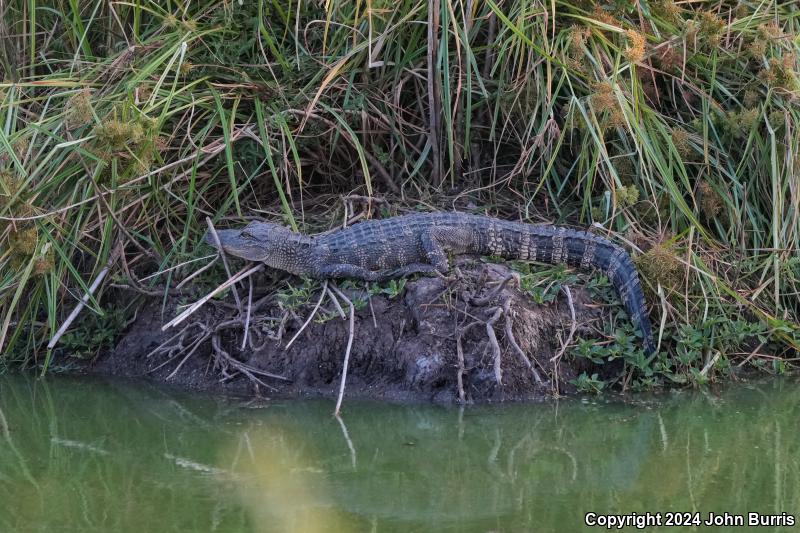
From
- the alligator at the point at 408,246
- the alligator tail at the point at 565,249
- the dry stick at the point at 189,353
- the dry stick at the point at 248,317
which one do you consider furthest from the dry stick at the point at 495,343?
the dry stick at the point at 189,353

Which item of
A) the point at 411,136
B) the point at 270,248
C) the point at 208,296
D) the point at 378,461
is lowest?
the point at 378,461

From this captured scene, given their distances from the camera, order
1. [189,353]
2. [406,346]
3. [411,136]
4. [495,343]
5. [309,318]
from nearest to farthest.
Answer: [495,343] → [406,346] → [309,318] → [189,353] → [411,136]

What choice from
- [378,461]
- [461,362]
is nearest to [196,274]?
[461,362]

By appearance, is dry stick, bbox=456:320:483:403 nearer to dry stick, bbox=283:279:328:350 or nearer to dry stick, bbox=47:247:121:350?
dry stick, bbox=283:279:328:350

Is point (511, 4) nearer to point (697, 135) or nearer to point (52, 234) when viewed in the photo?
point (697, 135)

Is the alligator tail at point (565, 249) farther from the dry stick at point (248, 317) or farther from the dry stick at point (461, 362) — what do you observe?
the dry stick at point (248, 317)

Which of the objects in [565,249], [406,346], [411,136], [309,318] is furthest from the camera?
[411,136]

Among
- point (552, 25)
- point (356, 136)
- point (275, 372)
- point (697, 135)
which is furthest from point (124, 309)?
point (697, 135)

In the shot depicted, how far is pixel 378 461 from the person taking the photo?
401 centimetres

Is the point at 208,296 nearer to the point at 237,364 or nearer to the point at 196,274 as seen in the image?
the point at 196,274

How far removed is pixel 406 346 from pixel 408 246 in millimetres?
631

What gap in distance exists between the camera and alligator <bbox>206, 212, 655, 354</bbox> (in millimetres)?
5211

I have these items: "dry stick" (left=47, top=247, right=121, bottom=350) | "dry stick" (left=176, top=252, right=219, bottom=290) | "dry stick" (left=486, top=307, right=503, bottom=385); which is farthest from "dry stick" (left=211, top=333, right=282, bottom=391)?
"dry stick" (left=486, top=307, right=503, bottom=385)

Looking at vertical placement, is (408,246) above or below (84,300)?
above
